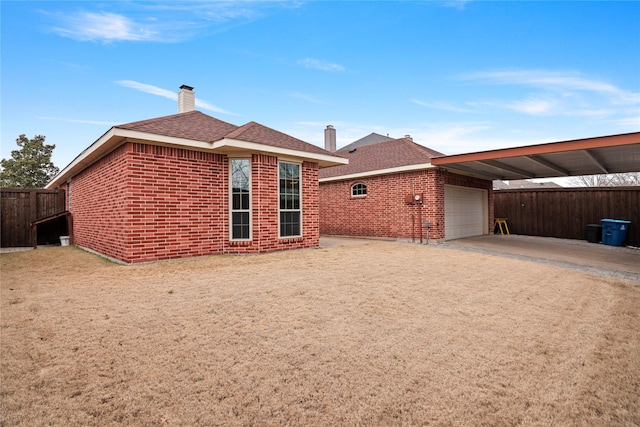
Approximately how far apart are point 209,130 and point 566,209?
15.5 metres

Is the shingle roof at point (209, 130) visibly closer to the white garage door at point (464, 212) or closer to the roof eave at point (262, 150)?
the roof eave at point (262, 150)

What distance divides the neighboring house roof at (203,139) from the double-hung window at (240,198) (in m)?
0.41

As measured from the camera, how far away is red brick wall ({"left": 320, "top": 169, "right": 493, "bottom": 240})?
11.2m

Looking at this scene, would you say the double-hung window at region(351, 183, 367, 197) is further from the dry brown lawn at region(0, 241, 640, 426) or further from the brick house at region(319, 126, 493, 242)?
the dry brown lawn at region(0, 241, 640, 426)

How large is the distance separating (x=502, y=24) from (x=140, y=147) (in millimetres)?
11926

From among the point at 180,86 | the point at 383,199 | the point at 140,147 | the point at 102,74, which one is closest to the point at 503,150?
the point at 383,199

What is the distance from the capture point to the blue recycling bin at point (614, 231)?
37.6 ft

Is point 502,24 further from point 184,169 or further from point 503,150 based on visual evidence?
point 184,169

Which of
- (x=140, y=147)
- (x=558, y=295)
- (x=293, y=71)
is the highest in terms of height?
(x=293, y=71)

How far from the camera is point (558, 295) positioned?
4.67m

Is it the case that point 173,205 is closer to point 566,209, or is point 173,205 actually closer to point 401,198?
point 401,198

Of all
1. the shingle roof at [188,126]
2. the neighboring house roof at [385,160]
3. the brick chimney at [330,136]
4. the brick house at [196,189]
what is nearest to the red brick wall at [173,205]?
the brick house at [196,189]

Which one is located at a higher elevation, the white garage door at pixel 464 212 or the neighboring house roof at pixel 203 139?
the neighboring house roof at pixel 203 139

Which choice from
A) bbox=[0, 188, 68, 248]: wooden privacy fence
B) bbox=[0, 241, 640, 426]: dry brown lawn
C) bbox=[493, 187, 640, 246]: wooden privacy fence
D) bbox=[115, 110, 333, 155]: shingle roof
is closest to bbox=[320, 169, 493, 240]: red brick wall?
bbox=[493, 187, 640, 246]: wooden privacy fence
